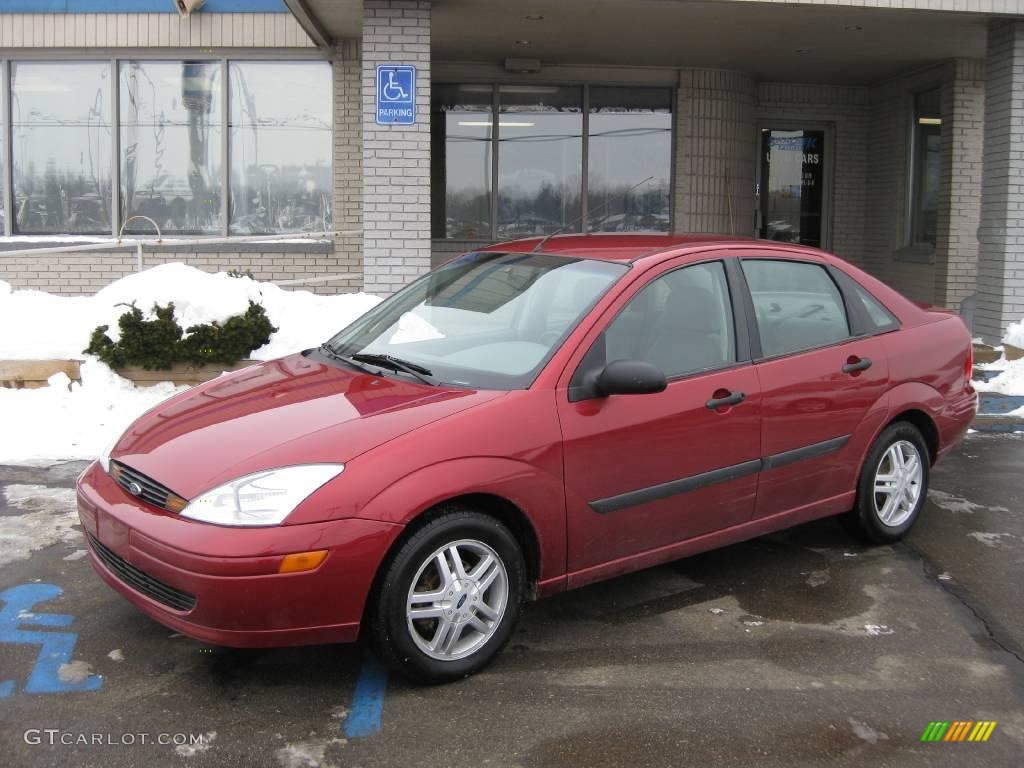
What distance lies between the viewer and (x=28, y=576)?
15.5ft

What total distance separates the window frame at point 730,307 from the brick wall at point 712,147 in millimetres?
8201

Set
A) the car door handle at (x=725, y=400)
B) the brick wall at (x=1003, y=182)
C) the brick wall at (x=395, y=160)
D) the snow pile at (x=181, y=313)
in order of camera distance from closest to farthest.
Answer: the car door handle at (x=725, y=400) < the snow pile at (x=181, y=313) < the brick wall at (x=395, y=160) < the brick wall at (x=1003, y=182)

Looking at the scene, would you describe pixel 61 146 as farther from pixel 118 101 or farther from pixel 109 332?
pixel 109 332

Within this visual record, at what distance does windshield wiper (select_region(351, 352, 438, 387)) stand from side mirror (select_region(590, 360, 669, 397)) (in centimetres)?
65

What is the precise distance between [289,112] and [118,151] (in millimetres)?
2011

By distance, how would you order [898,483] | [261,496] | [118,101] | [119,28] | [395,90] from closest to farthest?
[261,496], [898,483], [395,90], [119,28], [118,101]

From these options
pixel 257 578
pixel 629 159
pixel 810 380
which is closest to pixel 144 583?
pixel 257 578

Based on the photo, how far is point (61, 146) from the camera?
11984 mm

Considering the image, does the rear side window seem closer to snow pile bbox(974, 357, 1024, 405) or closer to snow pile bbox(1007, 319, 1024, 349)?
snow pile bbox(974, 357, 1024, 405)

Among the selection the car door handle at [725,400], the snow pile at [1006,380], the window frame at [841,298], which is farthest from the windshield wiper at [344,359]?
the snow pile at [1006,380]

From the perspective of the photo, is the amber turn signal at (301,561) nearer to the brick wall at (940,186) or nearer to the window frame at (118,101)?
the window frame at (118,101)

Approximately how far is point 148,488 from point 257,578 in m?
0.65

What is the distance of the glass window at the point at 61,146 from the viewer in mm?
11859

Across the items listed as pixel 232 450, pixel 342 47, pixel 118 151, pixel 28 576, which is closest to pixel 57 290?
pixel 118 151
